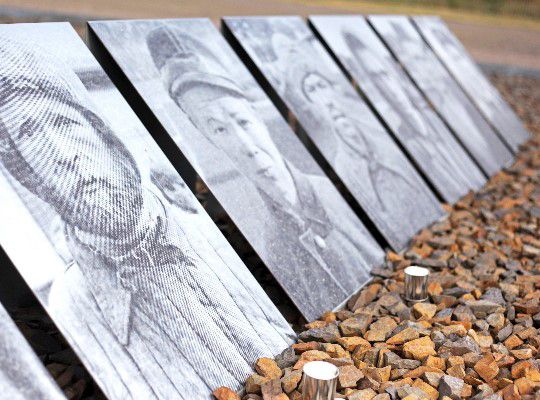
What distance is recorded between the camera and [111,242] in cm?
183

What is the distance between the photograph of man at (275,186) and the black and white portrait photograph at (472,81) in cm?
298

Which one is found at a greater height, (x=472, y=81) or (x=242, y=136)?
(x=242, y=136)

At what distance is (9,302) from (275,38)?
1.82m

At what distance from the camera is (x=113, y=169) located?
1.99 meters

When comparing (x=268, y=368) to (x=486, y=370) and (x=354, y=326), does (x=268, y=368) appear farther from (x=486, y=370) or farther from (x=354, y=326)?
(x=486, y=370)

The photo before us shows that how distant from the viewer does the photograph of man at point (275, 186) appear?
2420 millimetres

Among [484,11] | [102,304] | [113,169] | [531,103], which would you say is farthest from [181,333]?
[484,11]

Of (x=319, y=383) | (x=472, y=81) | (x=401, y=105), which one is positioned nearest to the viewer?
(x=319, y=383)

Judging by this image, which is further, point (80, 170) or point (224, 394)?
point (80, 170)

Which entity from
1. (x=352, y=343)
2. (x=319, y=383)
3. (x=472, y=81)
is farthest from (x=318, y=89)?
(x=472, y=81)

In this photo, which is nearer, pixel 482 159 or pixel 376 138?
pixel 376 138

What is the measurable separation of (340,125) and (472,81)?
2798 mm

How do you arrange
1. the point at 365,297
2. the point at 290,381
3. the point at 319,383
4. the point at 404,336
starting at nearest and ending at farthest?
the point at 319,383
the point at 290,381
the point at 404,336
the point at 365,297

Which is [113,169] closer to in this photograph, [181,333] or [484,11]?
[181,333]
